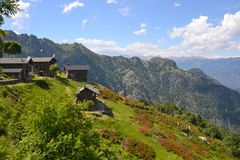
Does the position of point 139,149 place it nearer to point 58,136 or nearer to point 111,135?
point 111,135

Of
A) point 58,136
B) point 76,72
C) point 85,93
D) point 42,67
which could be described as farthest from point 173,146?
point 76,72

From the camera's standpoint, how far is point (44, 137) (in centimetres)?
2095

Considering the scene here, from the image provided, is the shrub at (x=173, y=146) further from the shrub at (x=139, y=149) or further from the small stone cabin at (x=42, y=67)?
the small stone cabin at (x=42, y=67)

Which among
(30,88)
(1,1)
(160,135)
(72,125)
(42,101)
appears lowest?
(160,135)

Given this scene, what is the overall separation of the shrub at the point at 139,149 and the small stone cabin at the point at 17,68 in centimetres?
3889

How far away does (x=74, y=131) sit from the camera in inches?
898

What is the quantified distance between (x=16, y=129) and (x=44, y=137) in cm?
1819

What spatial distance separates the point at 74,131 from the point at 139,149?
39.1m

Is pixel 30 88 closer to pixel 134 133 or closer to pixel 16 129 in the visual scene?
pixel 134 133

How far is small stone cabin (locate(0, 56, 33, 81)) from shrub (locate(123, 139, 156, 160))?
128ft

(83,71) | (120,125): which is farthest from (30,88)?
(83,71)

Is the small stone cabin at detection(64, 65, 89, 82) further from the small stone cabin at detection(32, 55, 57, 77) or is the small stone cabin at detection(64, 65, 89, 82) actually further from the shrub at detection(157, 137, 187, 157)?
the shrub at detection(157, 137, 187, 157)

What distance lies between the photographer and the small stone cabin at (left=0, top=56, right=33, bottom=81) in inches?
3600

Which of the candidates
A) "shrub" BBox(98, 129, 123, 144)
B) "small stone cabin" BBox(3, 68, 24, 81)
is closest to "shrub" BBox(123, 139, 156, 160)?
"shrub" BBox(98, 129, 123, 144)
